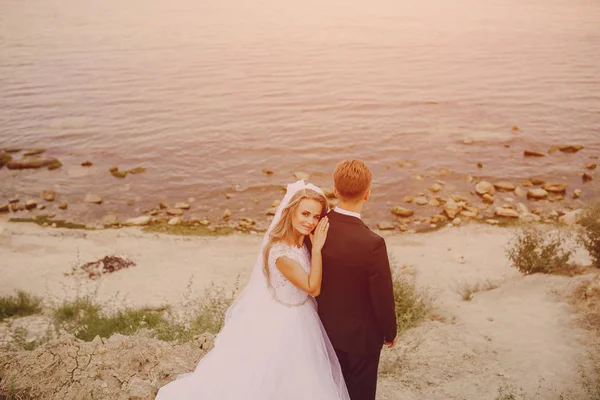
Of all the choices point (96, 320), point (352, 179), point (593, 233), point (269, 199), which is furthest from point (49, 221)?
point (593, 233)

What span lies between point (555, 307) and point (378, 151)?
12795 millimetres

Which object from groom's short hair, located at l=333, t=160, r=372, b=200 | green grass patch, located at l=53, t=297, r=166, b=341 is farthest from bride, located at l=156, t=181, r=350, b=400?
green grass patch, located at l=53, t=297, r=166, b=341

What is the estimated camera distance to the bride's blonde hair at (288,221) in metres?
3.95

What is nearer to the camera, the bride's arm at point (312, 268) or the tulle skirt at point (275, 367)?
the bride's arm at point (312, 268)

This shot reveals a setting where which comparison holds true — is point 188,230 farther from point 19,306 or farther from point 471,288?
point 471,288

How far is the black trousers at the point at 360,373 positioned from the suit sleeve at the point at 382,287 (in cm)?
39

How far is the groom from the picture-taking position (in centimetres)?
360

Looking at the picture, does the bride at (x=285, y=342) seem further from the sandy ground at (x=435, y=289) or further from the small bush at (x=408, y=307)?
the small bush at (x=408, y=307)

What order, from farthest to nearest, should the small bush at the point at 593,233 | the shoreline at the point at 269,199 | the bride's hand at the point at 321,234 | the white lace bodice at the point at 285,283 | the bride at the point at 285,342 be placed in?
the shoreline at the point at 269,199, the small bush at the point at 593,233, the white lace bodice at the point at 285,283, the bride at the point at 285,342, the bride's hand at the point at 321,234

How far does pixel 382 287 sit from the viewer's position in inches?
144

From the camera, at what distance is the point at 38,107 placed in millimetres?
26375

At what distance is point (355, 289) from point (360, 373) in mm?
864

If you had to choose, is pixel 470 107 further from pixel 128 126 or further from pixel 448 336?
pixel 448 336

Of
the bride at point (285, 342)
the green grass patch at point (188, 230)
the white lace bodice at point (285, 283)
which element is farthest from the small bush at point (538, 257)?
the green grass patch at point (188, 230)
